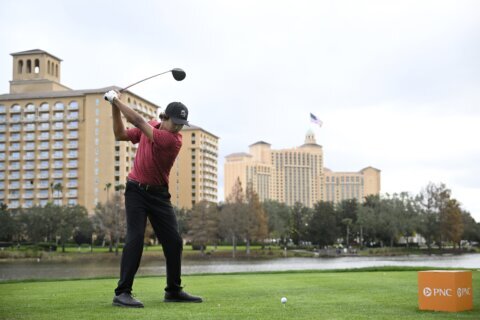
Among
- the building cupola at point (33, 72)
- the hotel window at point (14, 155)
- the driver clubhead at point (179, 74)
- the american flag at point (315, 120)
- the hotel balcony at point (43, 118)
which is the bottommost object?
the driver clubhead at point (179, 74)

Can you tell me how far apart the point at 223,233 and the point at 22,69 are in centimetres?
7853

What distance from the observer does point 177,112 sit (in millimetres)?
8891

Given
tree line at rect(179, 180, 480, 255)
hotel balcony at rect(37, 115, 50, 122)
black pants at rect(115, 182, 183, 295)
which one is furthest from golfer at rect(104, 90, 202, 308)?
hotel balcony at rect(37, 115, 50, 122)

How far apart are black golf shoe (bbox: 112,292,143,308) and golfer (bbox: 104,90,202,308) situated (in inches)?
0.5

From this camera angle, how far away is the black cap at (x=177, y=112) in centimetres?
887

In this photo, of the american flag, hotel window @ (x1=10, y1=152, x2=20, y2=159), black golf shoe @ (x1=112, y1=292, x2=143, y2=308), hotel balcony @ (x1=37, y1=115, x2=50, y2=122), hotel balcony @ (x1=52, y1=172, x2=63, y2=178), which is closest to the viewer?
black golf shoe @ (x1=112, y1=292, x2=143, y2=308)

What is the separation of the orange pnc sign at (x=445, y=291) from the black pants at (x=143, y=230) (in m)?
3.45

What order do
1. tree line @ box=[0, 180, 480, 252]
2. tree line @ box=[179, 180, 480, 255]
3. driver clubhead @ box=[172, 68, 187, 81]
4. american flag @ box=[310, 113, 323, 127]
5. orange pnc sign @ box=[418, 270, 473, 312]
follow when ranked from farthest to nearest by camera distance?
1. american flag @ box=[310, 113, 323, 127]
2. tree line @ box=[179, 180, 480, 255]
3. tree line @ box=[0, 180, 480, 252]
4. driver clubhead @ box=[172, 68, 187, 81]
5. orange pnc sign @ box=[418, 270, 473, 312]

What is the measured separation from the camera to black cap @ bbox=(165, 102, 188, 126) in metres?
8.87

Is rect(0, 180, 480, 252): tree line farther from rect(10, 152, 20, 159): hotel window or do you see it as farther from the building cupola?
the building cupola

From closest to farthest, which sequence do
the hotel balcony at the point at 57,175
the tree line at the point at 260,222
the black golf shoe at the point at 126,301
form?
the black golf shoe at the point at 126,301 < the tree line at the point at 260,222 < the hotel balcony at the point at 57,175

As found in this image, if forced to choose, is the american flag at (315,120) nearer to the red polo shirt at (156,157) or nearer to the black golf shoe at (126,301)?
the red polo shirt at (156,157)

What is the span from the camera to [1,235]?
102562mm

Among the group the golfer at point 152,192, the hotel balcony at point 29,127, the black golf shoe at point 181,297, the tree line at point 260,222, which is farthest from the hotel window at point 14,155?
the black golf shoe at point 181,297
